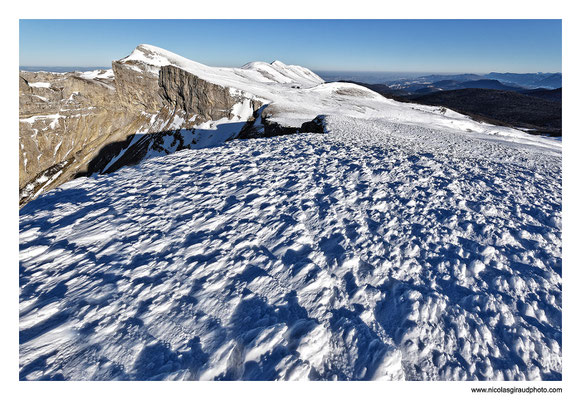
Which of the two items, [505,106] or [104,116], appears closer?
[104,116]

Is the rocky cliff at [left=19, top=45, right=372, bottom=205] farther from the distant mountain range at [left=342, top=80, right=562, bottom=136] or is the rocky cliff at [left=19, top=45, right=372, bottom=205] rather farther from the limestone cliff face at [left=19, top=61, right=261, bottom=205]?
the distant mountain range at [left=342, top=80, right=562, bottom=136]

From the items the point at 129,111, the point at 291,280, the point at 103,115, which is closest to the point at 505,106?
the point at 291,280

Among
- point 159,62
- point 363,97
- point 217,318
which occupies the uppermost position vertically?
point 159,62

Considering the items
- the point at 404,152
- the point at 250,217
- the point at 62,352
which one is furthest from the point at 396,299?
the point at 404,152

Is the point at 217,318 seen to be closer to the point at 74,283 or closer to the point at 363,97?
the point at 74,283

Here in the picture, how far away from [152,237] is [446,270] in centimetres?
553

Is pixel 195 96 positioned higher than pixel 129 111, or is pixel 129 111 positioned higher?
pixel 195 96

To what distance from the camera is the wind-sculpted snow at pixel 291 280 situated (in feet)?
9.70

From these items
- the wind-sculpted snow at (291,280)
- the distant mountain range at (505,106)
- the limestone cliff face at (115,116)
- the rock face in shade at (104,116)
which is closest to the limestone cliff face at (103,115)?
the rock face in shade at (104,116)

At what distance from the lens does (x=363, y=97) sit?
49.3 metres

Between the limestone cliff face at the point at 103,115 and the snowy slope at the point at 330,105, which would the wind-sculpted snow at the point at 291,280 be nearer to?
the snowy slope at the point at 330,105

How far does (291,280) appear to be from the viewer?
3.92 m

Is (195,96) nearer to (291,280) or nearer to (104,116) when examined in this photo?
(104,116)

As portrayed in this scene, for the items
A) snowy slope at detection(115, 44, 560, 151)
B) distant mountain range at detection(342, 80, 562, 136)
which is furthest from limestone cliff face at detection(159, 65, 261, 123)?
distant mountain range at detection(342, 80, 562, 136)
